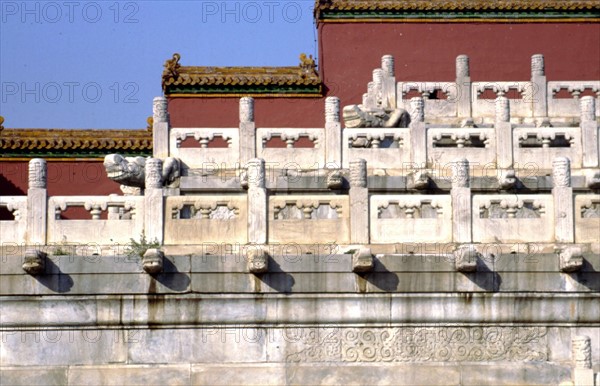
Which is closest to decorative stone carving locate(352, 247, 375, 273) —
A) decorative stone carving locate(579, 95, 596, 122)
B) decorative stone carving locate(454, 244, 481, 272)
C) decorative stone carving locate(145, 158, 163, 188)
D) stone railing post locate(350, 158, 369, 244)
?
stone railing post locate(350, 158, 369, 244)

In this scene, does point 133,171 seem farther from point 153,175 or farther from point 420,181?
point 420,181

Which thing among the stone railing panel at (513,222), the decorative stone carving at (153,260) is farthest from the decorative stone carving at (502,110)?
the decorative stone carving at (153,260)

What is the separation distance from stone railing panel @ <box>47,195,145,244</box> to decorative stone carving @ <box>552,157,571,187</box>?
16.8 feet

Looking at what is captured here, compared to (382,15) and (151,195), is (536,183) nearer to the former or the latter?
(151,195)

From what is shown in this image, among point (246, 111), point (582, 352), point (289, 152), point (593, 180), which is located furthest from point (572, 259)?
point (246, 111)

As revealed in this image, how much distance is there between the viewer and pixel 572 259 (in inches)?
743

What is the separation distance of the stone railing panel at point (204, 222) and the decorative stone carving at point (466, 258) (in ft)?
8.60

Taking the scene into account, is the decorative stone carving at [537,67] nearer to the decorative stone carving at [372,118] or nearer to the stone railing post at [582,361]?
the decorative stone carving at [372,118]

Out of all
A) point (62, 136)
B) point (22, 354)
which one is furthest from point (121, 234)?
point (62, 136)

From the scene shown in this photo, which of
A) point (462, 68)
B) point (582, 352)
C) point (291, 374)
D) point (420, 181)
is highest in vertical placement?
point (462, 68)

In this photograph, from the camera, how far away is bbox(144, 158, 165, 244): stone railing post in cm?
1958

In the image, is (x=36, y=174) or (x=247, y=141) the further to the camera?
(x=247, y=141)

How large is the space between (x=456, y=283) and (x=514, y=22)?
445 inches

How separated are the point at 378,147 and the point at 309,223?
3050mm
